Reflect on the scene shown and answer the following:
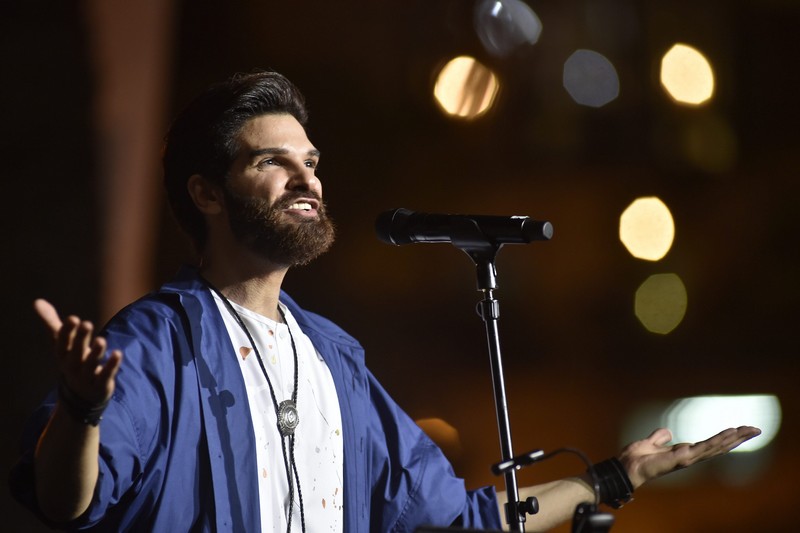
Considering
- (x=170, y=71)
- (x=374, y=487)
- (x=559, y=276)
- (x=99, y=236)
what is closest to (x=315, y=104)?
(x=170, y=71)

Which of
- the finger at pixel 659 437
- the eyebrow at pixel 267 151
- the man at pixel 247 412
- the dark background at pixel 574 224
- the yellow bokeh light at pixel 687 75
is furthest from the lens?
the yellow bokeh light at pixel 687 75

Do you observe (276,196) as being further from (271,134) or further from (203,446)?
(203,446)

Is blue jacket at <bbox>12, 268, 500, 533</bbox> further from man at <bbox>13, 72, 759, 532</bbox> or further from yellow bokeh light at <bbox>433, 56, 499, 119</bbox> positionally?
yellow bokeh light at <bbox>433, 56, 499, 119</bbox>

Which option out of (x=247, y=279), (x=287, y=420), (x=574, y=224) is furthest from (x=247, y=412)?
(x=574, y=224)

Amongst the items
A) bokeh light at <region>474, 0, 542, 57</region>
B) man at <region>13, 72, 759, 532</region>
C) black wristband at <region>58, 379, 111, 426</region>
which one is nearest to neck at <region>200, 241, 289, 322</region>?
man at <region>13, 72, 759, 532</region>

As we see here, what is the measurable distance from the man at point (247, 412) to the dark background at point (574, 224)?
3.26 feet

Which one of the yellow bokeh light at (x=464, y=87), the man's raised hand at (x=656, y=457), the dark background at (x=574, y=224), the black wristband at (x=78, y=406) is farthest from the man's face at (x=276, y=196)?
the yellow bokeh light at (x=464, y=87)

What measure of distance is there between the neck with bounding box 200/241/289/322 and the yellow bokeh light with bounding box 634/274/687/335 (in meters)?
1.97

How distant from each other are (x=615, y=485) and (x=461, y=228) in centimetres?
62

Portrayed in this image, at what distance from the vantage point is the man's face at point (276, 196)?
180cm

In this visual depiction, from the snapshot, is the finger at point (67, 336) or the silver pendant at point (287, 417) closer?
the finger at point (67, 336)

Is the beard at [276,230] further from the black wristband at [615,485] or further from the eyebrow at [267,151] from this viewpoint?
the black wristband at [615,485]

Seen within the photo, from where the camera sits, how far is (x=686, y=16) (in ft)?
11.0

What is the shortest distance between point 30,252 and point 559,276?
207 cm
